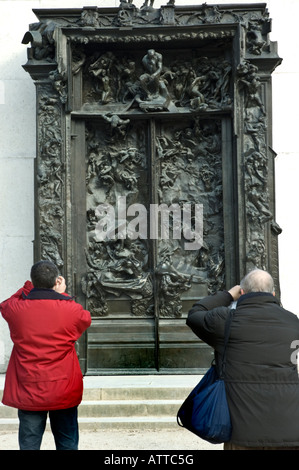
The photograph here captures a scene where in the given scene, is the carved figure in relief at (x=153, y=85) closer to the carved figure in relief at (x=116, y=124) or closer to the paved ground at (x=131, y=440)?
the carved figure in relief at (x=116, y=124)

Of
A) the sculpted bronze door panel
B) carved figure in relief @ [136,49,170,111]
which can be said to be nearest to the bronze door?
the sculpted bronze door panel

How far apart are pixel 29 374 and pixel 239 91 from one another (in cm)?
531

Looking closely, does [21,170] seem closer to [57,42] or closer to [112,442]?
[57,42]

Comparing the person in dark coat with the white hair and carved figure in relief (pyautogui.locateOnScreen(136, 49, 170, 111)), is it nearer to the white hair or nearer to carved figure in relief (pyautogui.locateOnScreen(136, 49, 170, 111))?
the white hair

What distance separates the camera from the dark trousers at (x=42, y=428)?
4.85 m

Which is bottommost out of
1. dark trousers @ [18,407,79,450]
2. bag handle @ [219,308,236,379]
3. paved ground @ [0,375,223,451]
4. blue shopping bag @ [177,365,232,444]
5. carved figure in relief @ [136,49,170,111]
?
paved ground @ [0,375,223,451]

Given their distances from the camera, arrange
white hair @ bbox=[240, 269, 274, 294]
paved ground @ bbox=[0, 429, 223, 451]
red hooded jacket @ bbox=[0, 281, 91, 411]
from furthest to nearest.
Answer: paved ground @ bbox=[0, 429, 223, 451] < red hooded jacket @ bbox=[0, 281, 91, 411] < white hair @ bbox=[240, 269, 274, 294]

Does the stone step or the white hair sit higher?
the white hair

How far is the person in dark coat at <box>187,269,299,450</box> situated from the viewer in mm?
4062

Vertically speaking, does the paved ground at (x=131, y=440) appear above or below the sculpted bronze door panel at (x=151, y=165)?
below

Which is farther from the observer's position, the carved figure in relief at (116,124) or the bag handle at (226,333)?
the carved figure in relief at (116,124)

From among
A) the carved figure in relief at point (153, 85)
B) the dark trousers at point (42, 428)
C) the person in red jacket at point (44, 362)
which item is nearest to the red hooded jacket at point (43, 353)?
the person in red jacket at point (44, 362)

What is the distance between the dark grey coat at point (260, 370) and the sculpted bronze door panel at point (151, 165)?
4.47 m

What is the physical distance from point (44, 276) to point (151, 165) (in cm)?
447
